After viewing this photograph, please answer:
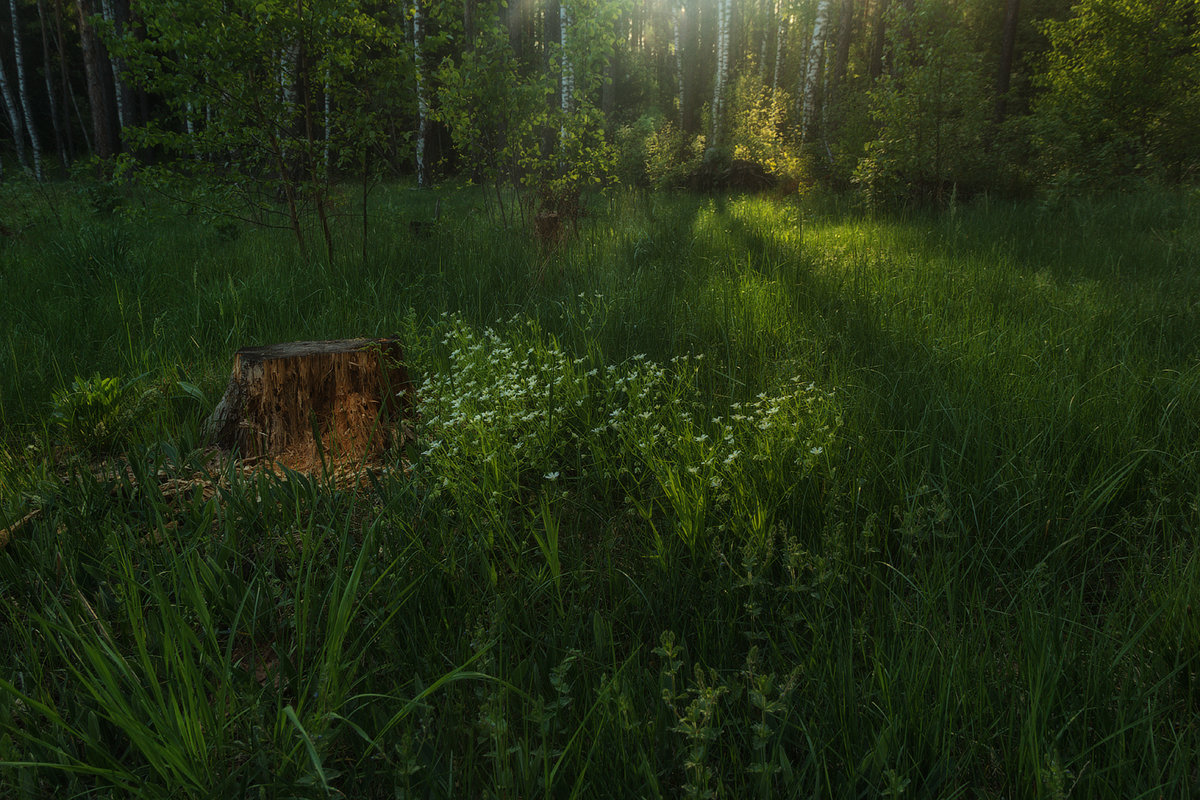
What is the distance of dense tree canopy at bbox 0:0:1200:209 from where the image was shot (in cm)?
450

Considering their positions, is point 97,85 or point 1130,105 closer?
point 1130,105

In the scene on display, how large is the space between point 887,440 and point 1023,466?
1.34 ft

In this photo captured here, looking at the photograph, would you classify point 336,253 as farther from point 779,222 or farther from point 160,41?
point 779,222

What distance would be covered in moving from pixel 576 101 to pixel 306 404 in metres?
10.8

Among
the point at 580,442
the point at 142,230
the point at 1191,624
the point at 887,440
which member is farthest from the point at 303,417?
the point at 142,230

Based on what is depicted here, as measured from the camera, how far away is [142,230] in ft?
26.7

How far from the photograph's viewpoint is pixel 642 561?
1.77m

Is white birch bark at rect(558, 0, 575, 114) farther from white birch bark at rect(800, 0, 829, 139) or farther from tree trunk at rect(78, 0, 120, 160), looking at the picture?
tree trunk at rect(78, 0, 120, 160)

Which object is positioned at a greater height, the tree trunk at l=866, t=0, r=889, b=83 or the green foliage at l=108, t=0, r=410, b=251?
the tree trunk at l=866, t=0, r=889, b=83

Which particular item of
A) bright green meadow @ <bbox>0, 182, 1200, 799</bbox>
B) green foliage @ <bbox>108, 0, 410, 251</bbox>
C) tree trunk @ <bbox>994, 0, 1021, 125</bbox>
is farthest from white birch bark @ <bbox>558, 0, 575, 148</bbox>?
tree trunk @ <bbox>994, 0, 1021, 125</bbox>

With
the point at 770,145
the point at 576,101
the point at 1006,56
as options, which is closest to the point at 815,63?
the point at 770,145

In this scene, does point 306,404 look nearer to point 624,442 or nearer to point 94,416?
point 94,416

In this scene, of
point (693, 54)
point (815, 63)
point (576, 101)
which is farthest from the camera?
point (693, 54)

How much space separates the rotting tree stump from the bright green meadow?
0.66 ft
